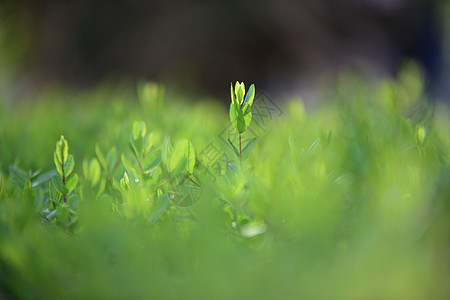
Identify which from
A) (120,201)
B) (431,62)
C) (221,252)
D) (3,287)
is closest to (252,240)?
(221,252)

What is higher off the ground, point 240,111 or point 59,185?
point 240,111

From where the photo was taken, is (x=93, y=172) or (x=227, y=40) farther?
(x=227, y=40)

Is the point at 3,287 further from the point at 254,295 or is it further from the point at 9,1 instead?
the point at 9,1

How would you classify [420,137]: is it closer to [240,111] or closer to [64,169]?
[240,111]

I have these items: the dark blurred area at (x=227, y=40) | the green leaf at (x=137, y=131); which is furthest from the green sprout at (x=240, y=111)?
the dark blurred area at (x=227, y=40)

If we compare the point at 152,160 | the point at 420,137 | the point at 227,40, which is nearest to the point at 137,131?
the point at 152,160

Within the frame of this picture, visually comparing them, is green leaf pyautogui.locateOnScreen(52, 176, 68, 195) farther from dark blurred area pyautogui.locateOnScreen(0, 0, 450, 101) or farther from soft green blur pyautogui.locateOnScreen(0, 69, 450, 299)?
dark blurred area pyautogui.locateOnScreen(0, 0, 450, 101)

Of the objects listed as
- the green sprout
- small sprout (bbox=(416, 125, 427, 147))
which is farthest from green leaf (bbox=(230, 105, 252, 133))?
small sprout (bbox=(416, 125, 427, 147))

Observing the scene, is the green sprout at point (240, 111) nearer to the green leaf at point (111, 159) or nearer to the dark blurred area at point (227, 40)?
the green leaf at point (111, 159)
